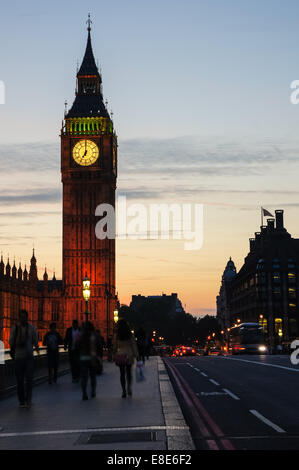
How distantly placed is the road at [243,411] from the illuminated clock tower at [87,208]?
101m

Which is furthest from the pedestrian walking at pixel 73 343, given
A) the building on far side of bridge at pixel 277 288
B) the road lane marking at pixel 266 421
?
the building on far side of bridge at pixel 277 288

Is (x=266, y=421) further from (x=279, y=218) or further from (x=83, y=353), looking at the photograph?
(x=279, y=218)

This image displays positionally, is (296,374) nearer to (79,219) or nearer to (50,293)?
(79,219)

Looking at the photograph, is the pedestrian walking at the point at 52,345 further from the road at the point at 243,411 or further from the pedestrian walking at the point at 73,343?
the road at the point at 243,411

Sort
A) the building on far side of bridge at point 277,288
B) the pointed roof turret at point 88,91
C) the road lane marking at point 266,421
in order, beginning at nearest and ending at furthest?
1. the road lane marking at point 266,421
2. the pointed roof turret at point 88,91
3. the building on far side of bridge at point 277,288

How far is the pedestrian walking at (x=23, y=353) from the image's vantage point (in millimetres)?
18844

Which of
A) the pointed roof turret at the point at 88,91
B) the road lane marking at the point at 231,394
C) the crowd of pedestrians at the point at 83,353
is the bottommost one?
the road lane marking at the point at 231,394

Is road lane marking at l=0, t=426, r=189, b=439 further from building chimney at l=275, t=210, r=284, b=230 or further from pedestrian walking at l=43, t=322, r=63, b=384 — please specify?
building chimney at l=275, t=210, r=284, b=230

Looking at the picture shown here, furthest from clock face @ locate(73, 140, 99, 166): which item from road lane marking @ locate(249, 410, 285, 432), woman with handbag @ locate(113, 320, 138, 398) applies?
road lane marking @ locate(249, 410, 285, 432)

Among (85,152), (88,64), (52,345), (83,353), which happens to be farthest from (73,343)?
(88,64)

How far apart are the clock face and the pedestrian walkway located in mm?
113027

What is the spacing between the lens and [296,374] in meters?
30.9

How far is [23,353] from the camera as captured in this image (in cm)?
1884
